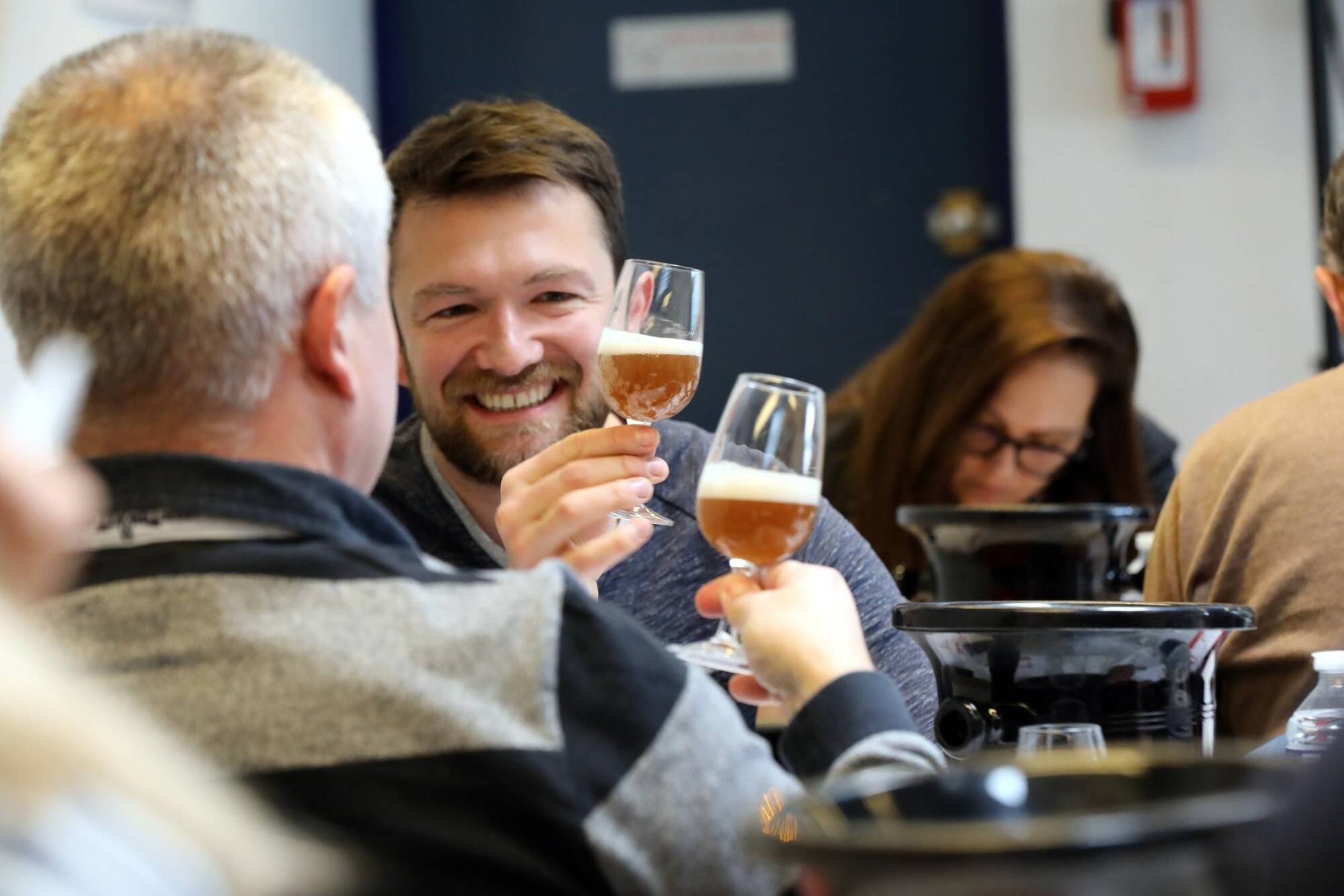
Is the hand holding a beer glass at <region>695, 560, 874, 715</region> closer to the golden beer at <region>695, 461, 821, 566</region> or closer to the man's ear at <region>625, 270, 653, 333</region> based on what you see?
the golden beer at <region>695, 461, 821, 566</region>

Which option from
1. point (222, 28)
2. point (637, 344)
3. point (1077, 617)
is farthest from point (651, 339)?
point (222, 28)

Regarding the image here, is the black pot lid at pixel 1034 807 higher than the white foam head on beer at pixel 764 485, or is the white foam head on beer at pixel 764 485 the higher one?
the white foam head on beer at pixel 764 485

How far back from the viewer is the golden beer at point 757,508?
1353mm

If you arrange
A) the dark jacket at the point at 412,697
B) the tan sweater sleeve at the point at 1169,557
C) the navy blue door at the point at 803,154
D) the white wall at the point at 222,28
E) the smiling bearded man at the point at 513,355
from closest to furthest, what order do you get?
1. the dark jacket at the point at 412,697
2. the smiling bearded man at the point at 513,355
3. the tan sweater sleeve at the point at 1169,557
4. the white wall at the point at 222,28
5. the navy blue door at the point at 803,154

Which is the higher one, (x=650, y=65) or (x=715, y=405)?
(x=650, y=65)

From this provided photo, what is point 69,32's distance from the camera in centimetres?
345

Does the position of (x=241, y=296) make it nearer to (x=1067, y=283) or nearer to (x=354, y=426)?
(x=354, y=426)

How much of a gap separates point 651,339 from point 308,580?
2.75 ft

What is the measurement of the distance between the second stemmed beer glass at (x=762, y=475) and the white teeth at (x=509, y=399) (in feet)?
2.16

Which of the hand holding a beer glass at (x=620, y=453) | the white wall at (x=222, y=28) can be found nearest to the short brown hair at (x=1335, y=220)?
the hand holding a beer glass at (x=620, y=453)

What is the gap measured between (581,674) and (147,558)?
289 mm

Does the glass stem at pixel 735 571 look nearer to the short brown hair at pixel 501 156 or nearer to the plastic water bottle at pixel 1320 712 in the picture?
the plastic water bottle at pixel 1320 712

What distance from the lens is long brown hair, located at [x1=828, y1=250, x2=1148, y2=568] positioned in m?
2.98

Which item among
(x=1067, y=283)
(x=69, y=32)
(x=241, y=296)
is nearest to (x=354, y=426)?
(x=241, y=296)
